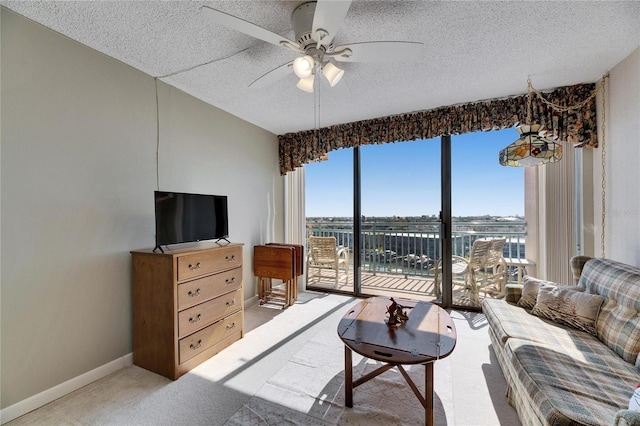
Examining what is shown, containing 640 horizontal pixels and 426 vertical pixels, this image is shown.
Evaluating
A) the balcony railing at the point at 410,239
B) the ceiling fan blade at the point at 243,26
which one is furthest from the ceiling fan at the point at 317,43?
the balcony railing at the point at 410,239

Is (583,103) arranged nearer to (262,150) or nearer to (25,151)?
(262,150)

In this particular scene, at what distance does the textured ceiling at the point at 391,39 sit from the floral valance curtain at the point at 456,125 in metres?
0.14

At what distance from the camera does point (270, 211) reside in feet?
12.9

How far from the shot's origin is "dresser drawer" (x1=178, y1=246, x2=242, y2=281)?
2.06 metres

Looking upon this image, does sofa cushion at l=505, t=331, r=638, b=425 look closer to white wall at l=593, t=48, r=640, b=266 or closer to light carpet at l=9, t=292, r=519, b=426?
light carpet at l=9, t=292, r=519, b=426

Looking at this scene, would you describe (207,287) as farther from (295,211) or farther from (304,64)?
(295,211)

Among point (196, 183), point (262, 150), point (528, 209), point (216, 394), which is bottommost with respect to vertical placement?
point (216, 394)

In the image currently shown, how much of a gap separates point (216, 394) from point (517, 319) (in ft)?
7.32

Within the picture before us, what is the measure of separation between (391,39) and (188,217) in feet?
7.23

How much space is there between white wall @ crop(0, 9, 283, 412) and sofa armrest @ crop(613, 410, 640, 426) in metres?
2.89

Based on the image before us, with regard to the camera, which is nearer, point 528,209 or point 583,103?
point 583,103

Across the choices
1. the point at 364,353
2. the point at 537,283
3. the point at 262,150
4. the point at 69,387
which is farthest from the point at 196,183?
the point at 537,283

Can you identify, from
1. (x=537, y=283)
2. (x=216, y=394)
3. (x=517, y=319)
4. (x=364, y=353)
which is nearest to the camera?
(x=364, y=353)

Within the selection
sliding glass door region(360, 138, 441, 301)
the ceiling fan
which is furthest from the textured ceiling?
sliding glass door region(360, 138, 441, 301)
